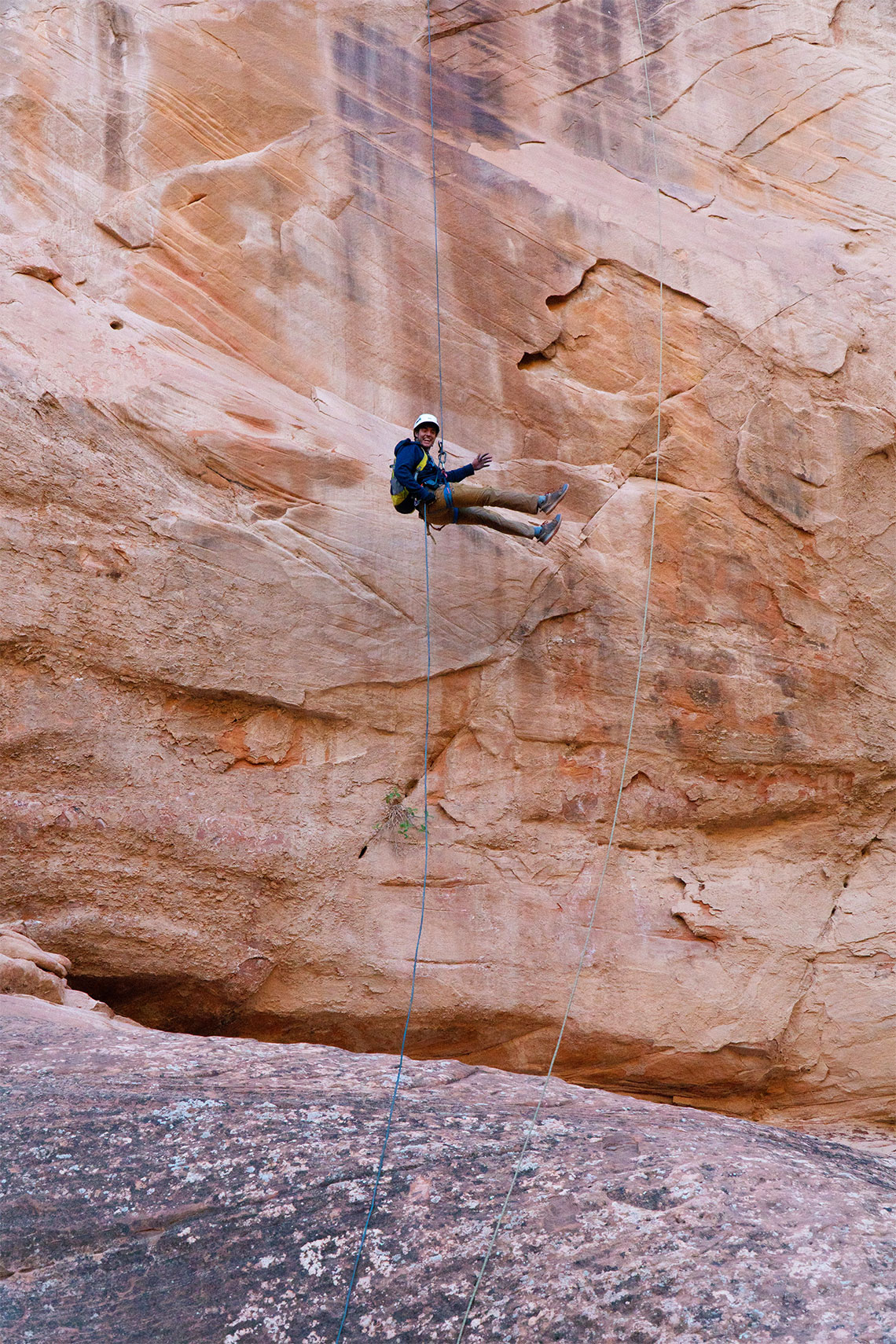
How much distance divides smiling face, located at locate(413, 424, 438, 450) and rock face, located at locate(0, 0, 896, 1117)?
121cm

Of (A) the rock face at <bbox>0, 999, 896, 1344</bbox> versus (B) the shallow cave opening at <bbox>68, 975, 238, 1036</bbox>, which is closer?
(A) the rock face at <bbox>0, 999, 896, 1344</bbox>

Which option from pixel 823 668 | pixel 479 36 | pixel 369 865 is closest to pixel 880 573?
pixel 823 668

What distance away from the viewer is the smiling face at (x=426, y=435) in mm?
8344

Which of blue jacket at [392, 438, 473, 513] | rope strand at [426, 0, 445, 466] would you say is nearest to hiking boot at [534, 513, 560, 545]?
blue jacket at [392, 438, 473, 513]

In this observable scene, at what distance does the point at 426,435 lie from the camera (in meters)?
8.38

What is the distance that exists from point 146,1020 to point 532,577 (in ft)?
16.3

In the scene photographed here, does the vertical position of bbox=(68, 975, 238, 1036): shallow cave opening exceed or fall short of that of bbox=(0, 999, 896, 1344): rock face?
it falls short

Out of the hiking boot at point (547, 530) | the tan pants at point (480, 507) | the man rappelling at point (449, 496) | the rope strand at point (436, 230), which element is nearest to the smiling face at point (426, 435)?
the man rappelling at point (449, 496)

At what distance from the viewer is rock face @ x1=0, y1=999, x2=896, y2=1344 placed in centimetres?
471

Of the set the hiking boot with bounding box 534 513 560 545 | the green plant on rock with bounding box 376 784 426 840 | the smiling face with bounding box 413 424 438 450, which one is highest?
the smiling face with bounding box 413 424 438 450

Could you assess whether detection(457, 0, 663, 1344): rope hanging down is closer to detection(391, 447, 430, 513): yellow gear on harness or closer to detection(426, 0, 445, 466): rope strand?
detection(426, 0, 445, 466): rope strand

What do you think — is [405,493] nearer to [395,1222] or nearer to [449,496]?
[449,496]

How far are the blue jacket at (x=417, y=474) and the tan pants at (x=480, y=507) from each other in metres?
0.11

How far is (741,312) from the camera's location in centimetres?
1039
